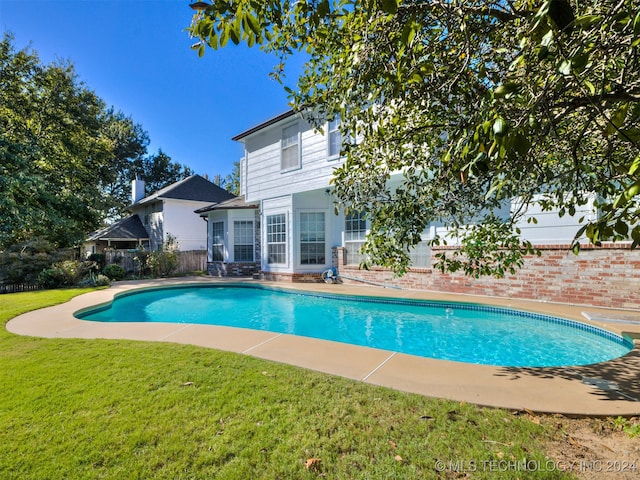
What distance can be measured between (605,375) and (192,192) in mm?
22613

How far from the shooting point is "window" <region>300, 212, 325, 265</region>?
13156 mm

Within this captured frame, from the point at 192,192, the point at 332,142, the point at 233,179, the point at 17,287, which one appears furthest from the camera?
the point at 233,179

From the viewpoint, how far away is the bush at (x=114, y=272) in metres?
14.7

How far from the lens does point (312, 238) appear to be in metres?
13.2

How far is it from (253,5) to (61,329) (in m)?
6.99

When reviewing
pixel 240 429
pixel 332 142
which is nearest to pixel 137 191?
pixel 332 142

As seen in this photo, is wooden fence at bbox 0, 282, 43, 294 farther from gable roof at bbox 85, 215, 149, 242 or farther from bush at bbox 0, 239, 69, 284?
gable roof at bbox 85, 215, 149, 242

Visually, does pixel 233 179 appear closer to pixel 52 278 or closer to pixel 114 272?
pixel 114 272

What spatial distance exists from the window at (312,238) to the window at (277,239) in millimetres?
787

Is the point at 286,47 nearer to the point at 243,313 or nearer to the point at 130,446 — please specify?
the point at 130,446

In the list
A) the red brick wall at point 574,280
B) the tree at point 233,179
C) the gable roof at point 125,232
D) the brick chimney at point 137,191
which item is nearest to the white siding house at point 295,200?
the red brick wall at point 574,280

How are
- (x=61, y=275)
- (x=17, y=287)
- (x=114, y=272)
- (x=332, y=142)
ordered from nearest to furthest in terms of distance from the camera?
1. (x=332, y=142)
2. (x=17, y=287)
3. (x=61, y=275)
4. (x=114, y=272)

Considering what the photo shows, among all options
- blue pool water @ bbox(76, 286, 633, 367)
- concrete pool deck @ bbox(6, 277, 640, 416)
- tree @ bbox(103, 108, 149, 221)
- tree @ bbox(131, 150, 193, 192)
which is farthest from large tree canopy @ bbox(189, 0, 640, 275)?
tree @ bbox(131, 150, 193, 192)

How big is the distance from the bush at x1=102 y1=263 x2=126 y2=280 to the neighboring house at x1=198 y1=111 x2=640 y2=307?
4164 mm
